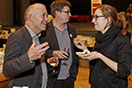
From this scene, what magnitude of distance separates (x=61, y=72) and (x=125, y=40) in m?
1.11

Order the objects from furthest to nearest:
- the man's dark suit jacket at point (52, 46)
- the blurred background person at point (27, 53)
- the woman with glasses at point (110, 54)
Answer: the man's dark suit jacket at point (52, 46)
the woman with glasses at point (110, 54)
the blurred background person at point (27, 53)

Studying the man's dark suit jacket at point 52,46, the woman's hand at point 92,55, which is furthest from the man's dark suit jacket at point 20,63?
the man's dark suit jacket at point 52,46

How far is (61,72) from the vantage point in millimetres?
2775

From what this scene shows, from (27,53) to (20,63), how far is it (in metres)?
0.11

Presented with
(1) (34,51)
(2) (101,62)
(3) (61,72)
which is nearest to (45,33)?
(3) (61,72)

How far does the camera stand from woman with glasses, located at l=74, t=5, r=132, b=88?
1.97m

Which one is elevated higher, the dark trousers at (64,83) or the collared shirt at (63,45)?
the collared shirt at (63,45)

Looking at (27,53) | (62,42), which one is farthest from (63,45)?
(27,53)

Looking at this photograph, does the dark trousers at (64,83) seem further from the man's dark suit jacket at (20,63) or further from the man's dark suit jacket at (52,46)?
the man's dark suit jacket at (20,63)

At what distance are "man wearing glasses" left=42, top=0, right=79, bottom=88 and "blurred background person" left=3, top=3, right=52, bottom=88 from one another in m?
0.55

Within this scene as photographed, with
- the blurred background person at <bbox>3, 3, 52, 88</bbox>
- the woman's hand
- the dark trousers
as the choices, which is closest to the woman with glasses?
the woman's hand

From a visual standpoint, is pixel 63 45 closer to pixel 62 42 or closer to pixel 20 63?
pixel 62 42

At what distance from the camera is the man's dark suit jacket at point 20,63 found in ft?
5.63

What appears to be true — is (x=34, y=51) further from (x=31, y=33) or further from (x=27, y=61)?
(x=31, y=33)
